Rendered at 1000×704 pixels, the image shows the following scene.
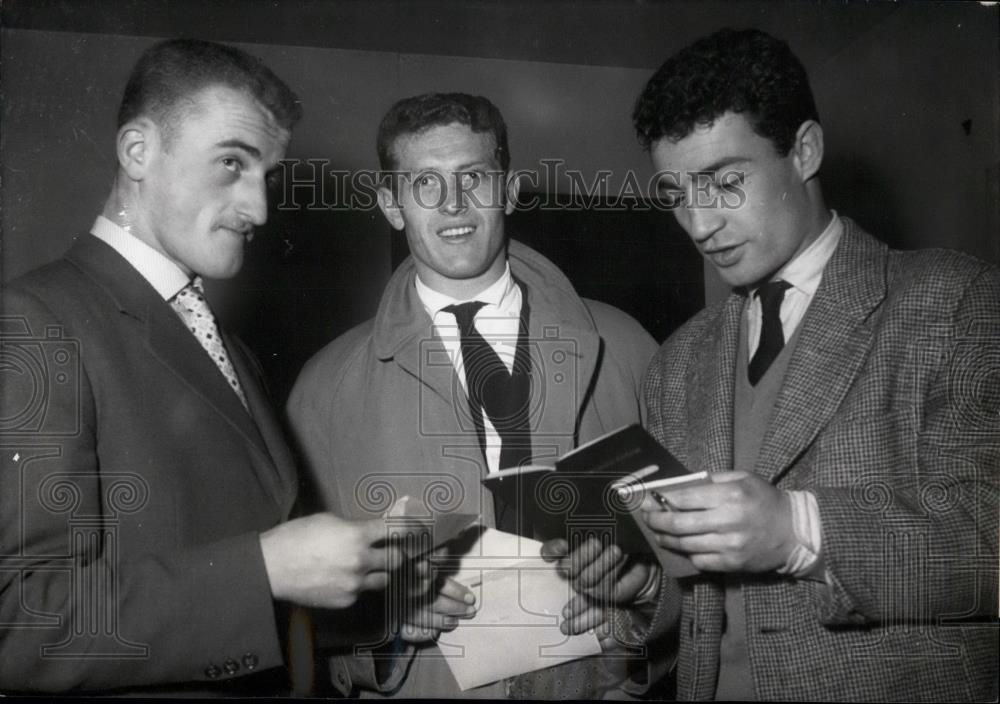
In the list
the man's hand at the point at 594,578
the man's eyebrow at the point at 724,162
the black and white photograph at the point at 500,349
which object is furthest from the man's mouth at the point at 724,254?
the man's hand at the point at 594,578

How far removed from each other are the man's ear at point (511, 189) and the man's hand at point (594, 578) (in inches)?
21.1

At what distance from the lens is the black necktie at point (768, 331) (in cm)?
125

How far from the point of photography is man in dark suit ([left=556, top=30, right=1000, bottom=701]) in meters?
1.13

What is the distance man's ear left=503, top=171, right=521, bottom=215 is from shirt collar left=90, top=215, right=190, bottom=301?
51 cm

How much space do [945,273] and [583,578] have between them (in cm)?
69

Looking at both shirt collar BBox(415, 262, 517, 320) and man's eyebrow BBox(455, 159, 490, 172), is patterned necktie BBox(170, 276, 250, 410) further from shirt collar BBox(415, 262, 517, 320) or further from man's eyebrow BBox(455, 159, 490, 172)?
man's eyebrow BBox(455, 159, 490, 172)

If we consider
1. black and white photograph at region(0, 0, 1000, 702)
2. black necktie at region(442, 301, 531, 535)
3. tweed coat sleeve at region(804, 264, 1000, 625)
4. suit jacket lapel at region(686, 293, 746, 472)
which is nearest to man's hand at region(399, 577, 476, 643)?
black and white photograph at region(0, 0, 1000, 702)

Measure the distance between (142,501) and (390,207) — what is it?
1.92 ft

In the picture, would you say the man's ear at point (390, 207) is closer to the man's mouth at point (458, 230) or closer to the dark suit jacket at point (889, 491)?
the man's mouth at point (458, 230)

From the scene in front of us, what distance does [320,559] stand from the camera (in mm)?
1188

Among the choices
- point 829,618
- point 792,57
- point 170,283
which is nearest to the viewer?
point 829,618

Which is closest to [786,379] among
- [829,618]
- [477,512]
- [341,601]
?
[829,618]

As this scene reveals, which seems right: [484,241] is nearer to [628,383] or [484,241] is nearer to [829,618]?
[628,383]

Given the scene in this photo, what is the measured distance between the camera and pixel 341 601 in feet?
3.98
